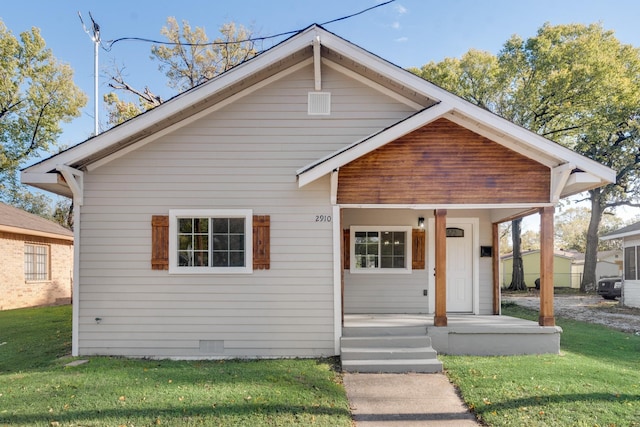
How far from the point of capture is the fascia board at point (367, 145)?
6492 mm

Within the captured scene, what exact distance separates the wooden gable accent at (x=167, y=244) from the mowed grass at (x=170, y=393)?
61.6 inches

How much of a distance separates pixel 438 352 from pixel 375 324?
3.71 ft

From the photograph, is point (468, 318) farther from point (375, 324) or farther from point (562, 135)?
point (562, 135)

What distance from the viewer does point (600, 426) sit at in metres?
4.21

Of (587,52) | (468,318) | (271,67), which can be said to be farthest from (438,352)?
(587,52)

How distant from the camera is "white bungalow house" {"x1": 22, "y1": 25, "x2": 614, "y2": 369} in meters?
6.86

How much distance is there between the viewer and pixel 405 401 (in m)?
5.00

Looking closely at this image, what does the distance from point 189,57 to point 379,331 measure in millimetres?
17451

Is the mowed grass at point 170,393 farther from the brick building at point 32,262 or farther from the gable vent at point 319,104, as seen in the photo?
the brick building at point 32,262

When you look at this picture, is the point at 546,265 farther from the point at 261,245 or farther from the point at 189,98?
the point at 189,98

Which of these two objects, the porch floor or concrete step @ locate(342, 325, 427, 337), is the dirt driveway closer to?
the porch floor

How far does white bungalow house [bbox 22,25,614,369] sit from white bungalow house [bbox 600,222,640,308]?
11.6m

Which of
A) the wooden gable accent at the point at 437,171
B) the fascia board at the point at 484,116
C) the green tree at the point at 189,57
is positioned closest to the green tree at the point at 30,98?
the green tree at the point at 189,57

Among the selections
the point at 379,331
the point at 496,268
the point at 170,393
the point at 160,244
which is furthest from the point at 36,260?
the point at 496,268
